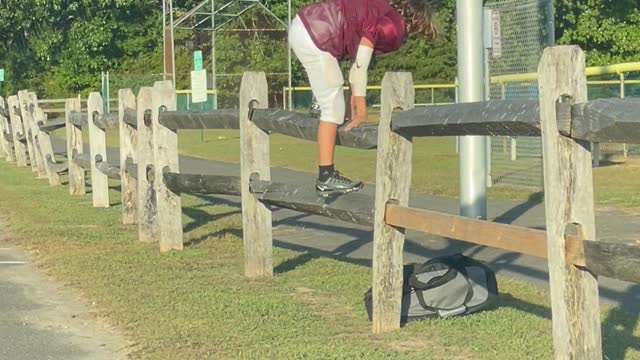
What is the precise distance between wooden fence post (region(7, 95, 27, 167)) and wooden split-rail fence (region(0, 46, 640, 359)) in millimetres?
11650

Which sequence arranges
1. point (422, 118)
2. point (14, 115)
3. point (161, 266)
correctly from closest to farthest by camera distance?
point (422, 118), point (161, 266), point (14, 115)

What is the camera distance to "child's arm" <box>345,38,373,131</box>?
6555mm

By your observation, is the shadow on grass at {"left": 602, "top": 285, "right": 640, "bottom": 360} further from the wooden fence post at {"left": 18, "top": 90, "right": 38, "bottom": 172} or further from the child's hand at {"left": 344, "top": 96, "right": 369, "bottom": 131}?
the wooden fence post at {"left": 18, "top": 90, "right": 38, "bottom": 172}

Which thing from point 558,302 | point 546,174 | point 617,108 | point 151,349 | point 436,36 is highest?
point 436,36

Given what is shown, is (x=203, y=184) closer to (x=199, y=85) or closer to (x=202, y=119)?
(x=202, y=119)

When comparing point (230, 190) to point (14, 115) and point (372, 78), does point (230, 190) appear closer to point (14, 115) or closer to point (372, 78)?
point (14, 115)

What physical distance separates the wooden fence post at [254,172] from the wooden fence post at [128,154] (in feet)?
10.6

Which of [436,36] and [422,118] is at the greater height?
[436,36]

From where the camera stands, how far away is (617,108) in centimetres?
432

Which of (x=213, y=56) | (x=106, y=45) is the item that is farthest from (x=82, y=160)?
(x=106, y=45)

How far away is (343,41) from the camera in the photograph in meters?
6.73

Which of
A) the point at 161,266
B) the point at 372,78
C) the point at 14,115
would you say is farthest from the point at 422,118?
the point at 372,78

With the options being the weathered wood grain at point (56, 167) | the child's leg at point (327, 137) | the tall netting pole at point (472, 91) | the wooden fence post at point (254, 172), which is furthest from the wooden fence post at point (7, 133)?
the child's leg at point (327, 137)

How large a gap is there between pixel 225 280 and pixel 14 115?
599 inches
